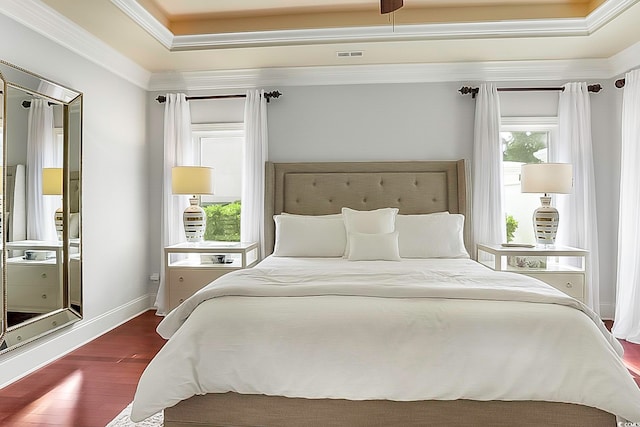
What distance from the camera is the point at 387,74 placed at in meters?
4.39

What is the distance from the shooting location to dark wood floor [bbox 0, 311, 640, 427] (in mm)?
2389

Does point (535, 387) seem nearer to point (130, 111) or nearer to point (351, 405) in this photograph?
point (351, 405)

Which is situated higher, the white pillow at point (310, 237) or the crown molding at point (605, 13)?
the crown molding at point (605, 13)

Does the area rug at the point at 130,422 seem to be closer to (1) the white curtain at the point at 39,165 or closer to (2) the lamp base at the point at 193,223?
(1) the white curtain at the point at 39,165

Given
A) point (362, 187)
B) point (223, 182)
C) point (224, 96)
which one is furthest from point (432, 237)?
point (224, 96)

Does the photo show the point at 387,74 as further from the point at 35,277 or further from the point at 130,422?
the point at 130,422

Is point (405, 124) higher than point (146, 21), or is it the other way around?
point (146, 21)

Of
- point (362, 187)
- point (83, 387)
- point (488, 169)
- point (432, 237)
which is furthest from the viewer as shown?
point (362, 187)

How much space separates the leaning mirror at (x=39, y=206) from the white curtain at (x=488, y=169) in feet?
11.9

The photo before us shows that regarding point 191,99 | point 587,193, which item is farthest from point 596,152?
point 191,99

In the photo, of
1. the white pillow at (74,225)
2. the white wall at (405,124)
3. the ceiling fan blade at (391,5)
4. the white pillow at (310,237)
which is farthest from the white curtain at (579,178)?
the white pillow at (74,225)

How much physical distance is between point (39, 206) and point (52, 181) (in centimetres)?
23

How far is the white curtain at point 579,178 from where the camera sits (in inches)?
160

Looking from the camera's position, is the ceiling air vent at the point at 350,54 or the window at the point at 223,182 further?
the window at the point at 223,182
